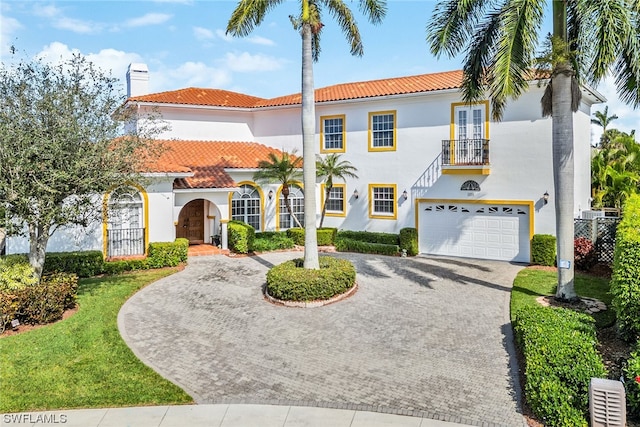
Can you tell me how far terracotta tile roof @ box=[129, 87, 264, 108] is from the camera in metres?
26.5

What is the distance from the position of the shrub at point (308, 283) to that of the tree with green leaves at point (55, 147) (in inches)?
213

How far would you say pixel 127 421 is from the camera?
7570 millimetres

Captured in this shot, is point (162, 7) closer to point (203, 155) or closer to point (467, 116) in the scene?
point (203, 155)

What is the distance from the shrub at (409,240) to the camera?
22.1 m

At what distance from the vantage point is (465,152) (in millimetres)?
20875

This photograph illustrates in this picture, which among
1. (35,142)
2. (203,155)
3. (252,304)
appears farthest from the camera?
(203,155)

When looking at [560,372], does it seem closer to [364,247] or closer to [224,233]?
[364,247]

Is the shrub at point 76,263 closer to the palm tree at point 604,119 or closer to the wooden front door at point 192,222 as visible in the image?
the wooden front door at point 192,222

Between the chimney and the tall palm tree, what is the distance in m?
19.3

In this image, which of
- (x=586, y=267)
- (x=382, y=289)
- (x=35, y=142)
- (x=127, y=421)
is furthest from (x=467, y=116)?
(x=127, y=421)

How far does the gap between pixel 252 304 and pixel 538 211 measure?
41.3 ft

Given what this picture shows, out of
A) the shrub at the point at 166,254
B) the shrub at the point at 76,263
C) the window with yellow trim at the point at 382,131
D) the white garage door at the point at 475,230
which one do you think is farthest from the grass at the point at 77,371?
the window with yellow trim at the point at 382,131

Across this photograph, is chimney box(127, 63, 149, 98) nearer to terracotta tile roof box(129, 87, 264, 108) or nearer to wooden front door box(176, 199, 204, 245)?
terracotta tile roof box(129, 87, 264, 108)

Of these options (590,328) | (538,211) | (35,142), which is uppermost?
(35,142)
